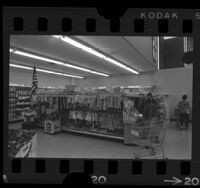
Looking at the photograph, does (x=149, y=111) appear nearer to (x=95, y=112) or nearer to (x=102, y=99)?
(x=102, y=99)

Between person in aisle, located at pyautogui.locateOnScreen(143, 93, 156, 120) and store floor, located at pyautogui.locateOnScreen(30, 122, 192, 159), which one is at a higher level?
person in aisle, located at pyautogui.locateOnScreen(143, 93, 156, 120)

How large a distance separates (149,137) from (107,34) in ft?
4.62

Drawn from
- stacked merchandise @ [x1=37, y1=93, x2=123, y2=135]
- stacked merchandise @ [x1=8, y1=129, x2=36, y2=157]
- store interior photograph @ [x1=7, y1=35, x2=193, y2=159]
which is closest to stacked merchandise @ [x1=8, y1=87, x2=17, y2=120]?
store interior photograph @ [x1=7, y1=35, x2=193, y2=159]

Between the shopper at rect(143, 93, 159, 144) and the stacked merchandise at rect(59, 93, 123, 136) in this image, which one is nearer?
the shopper at rect(143, 93, 159, 144)

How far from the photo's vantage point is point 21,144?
144 centimetres

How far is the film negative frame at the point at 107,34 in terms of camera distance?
1.17m

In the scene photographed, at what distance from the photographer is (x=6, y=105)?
1175mm

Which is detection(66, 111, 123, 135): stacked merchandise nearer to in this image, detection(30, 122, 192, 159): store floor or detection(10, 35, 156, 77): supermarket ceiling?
detection(30, 122, 192, 159): store floor

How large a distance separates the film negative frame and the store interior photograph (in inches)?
3.1

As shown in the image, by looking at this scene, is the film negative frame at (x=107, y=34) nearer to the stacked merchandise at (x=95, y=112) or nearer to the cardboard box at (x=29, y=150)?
the cardboard box at (x=29, y=150)

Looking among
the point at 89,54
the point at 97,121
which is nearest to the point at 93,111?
the point at 97,121

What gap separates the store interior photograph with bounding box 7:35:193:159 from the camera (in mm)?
1499

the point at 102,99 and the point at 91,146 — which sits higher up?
the point at 102,99

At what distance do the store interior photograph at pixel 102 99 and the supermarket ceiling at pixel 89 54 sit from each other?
0.04ft
